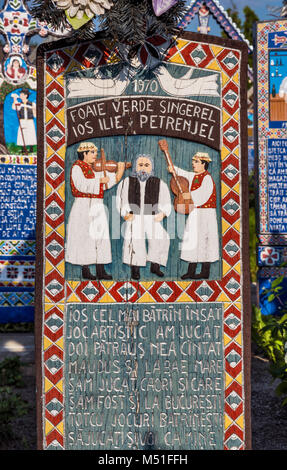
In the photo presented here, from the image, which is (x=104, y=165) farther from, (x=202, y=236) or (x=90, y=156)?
(x=202, y=236)

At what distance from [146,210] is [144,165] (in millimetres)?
275

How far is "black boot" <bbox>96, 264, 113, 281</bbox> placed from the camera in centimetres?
356

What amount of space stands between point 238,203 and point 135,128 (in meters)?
0.78

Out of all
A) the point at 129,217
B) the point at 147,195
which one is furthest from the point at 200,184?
the point at 129,217

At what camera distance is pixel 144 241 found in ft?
11.8

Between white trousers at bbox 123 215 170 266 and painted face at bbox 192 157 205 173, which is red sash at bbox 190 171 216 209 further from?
white trousers at bbox 123 215 170 266

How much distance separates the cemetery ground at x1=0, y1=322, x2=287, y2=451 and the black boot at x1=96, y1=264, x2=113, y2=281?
1.88 meters

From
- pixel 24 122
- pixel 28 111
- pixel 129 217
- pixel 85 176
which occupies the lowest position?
pixel 129 217

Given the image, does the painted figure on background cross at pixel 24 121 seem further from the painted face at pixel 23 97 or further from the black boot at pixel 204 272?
the black boot at pixel 204 272

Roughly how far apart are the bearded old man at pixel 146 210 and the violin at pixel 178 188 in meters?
0.05

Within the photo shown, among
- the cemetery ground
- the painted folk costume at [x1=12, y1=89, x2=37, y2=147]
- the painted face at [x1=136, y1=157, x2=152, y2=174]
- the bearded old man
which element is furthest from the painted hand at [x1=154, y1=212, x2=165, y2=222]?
the painted folk costume at [x1=12, y1=89, x2=37, y2=147]

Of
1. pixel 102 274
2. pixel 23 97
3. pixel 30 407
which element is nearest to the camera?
pixel 102 274
